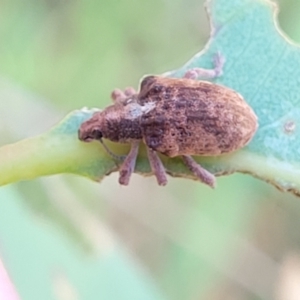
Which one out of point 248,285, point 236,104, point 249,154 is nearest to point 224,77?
point 236,104

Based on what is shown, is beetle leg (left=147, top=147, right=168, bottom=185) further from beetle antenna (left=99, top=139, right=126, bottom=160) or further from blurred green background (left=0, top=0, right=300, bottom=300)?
blurred green background (left=0, top=0, right=300, bottom=300)

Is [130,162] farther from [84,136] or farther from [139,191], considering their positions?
[139,191]

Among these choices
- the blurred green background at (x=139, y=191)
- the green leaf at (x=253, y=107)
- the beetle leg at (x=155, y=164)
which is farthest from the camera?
the blurred green background at (x=139, y=191)

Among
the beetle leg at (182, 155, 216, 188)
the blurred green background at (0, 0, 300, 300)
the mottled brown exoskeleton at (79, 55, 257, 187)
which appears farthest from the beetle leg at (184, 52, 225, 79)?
the blurred green background at (0, 0, 300, 300)

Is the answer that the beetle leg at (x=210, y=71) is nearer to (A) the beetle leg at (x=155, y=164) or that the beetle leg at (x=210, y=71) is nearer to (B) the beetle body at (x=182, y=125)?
(B) the beetle body at (x=182, y=125)

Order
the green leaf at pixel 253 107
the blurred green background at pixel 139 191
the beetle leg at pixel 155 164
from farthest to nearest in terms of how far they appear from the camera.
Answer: the blurred green background at pixel 139 191 < the beetle leg at pixel 155 164 < the green leaf at pixel 253 107

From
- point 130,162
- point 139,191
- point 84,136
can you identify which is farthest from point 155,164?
point 139,191

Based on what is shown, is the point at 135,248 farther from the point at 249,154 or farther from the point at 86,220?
the point at 249,154

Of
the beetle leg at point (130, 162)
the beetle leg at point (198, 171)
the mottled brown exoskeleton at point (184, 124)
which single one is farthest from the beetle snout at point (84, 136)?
the beetle leg at point (198, 171)
